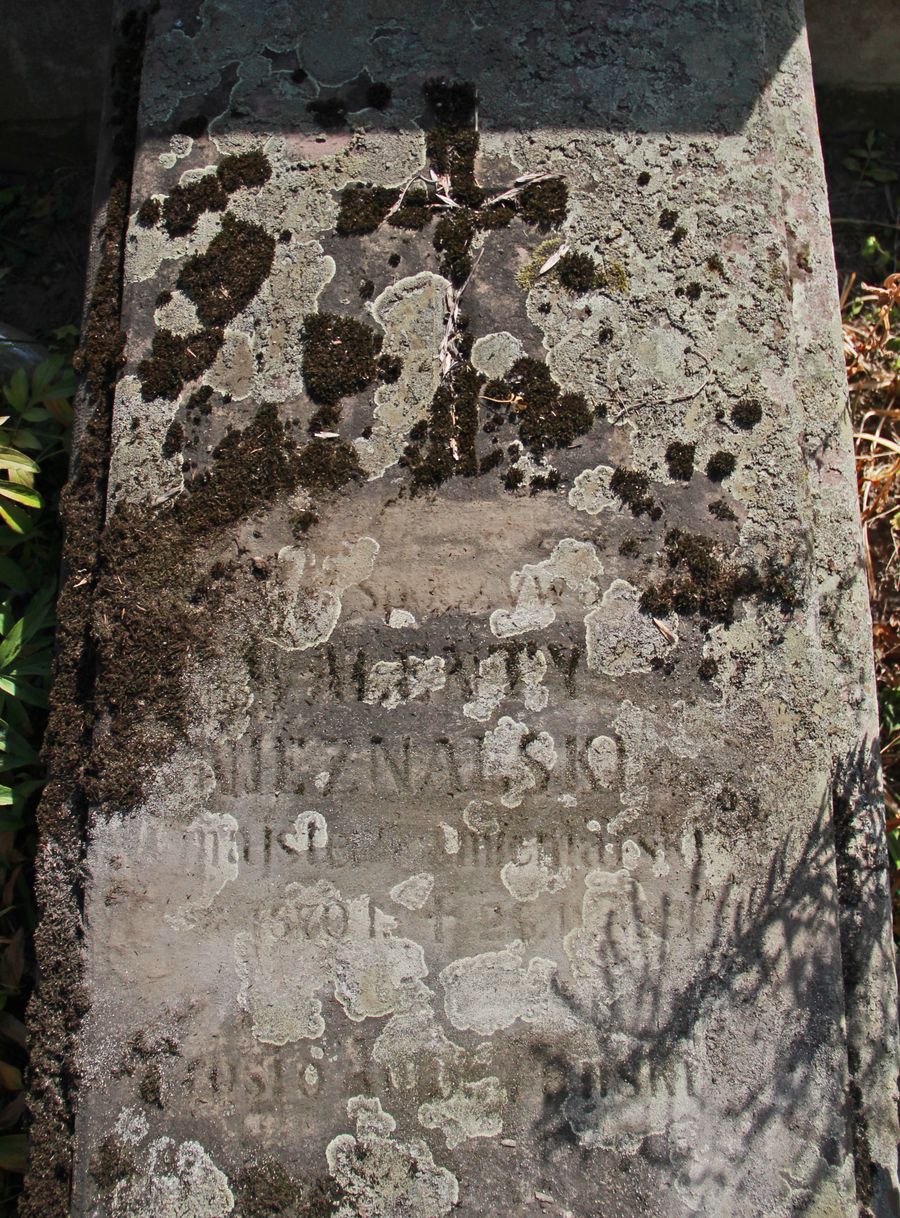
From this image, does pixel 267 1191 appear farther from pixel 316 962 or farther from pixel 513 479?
pixel 513 479

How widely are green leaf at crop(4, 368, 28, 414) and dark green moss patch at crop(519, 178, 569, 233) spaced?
1.56 m

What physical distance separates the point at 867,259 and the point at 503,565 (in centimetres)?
223

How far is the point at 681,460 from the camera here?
246cm

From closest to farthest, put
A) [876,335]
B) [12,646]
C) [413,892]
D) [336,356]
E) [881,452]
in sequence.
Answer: [413,892], [336,356], [12,646], [881,452], [876,335]

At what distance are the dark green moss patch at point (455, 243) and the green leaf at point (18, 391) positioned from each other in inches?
52.7

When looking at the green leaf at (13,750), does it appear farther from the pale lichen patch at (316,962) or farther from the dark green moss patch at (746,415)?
the dark green moss patch at (746,415)

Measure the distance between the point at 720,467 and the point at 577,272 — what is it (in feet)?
2.03

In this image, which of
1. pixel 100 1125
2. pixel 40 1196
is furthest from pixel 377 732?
pixel 40 1196

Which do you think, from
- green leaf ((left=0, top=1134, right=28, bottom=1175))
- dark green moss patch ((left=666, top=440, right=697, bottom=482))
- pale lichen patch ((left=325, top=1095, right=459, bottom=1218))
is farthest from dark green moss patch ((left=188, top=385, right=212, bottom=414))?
green leaf ((left=0, top=1134, right=28, bottom=1175))

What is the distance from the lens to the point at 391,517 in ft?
8.05

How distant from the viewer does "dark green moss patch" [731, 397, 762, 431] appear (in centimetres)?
249

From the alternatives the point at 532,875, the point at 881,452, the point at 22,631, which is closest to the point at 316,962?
the point at 532,875

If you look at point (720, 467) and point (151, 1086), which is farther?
point (720, 467)

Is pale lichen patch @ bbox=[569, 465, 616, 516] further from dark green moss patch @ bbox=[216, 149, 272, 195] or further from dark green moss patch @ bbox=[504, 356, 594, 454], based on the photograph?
dark green moss patch @ bbox=[216, 149, 272, 195]
